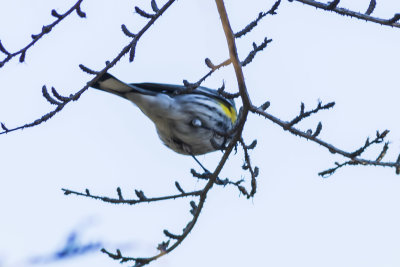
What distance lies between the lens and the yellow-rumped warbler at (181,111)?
5.62m

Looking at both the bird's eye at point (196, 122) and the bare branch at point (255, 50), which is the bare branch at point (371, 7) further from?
the bird's eye at point (196, 122)

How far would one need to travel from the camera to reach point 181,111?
5812 mm

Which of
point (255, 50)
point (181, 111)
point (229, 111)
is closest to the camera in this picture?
point (255, 50)

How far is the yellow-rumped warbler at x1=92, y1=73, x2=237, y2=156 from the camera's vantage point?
5625mm

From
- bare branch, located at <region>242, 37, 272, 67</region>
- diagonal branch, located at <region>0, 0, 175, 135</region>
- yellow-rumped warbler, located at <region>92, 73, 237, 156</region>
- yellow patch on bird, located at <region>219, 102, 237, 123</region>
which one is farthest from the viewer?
yellow patch on bird, located at <region>219, 102, 237, 123</region>

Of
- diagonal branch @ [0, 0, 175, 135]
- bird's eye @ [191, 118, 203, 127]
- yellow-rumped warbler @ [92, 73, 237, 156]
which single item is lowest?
diagonal branch @ [0, 0, 175, 135]

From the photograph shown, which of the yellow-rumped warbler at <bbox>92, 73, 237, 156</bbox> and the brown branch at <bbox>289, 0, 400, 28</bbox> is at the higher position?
the yellow-rumped warbler at <bbox>92, 73, 237, 156</bbox>

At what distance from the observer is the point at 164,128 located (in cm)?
601

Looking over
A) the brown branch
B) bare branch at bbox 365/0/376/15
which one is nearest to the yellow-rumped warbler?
the brown branch

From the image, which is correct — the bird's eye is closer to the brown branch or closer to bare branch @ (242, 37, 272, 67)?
bare branch @ (242, 37, 272, 67)

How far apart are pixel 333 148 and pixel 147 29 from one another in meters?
1.43

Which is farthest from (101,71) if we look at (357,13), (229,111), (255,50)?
(229,111)

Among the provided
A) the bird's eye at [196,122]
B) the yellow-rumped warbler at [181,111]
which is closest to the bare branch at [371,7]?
the yellow-rumped warbler at [181,111]

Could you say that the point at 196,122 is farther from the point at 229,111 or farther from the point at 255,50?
the point at 255,50
